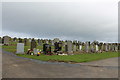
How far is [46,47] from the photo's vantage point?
58.2 feet

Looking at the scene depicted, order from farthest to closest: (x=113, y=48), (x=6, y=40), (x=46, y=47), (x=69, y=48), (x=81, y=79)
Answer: (x=113, y=48)
(x=6, y=40)
(x=69, y=48)
(x=46, y=47)
(x=81, y=79)

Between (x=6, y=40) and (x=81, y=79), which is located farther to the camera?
(x=6, y=40)

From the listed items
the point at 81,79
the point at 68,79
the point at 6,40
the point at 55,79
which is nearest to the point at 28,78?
the point at 55,79

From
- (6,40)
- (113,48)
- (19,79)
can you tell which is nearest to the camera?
(19,79)

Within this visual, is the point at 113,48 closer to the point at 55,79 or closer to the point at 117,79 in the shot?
the point at 117,79

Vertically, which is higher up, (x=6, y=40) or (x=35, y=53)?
(x=6, y=40)

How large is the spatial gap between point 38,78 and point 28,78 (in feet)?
1.70

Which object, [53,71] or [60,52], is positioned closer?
[53,71]

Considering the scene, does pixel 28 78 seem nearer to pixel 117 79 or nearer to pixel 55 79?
pixel 55 79

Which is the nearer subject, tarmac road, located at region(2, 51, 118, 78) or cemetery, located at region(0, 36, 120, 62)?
tarmac road, located at region(2, 51, 118, 78)

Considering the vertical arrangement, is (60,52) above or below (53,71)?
below

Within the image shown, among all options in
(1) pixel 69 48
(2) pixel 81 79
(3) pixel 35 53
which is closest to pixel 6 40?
(3) pixel 35 53

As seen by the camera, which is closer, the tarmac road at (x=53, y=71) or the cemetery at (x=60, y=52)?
the tarmac road at (x=53, y=71)

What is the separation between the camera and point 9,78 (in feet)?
16.0
